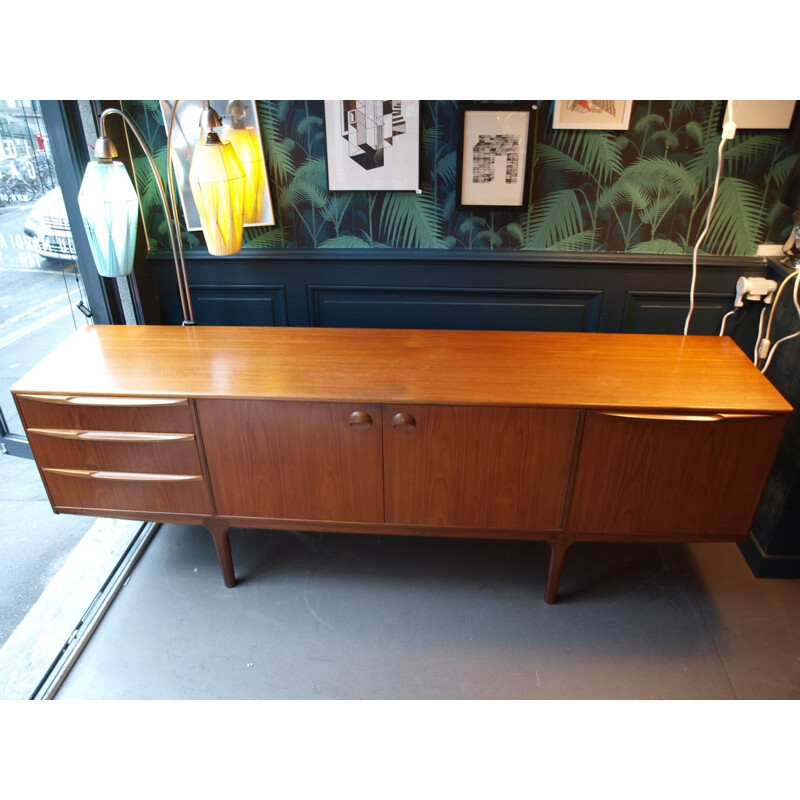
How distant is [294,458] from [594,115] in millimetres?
1409

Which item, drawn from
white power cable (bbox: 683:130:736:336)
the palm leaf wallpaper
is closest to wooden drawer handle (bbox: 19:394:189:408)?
the palm leaf wallpaper

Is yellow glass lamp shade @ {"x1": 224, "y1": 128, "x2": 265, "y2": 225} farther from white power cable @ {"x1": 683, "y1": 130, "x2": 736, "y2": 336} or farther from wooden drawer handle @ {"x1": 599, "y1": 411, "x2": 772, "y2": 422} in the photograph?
white power cable @ {"x1": 683, "y1": 130, "x2": 736, "y2": 336}

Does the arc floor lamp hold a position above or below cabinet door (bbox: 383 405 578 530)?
above

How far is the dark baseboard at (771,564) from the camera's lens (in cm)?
199

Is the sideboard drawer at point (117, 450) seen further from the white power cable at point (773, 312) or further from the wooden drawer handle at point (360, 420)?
the white power cable at point (773, 312)

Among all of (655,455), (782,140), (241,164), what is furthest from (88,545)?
(782,140)

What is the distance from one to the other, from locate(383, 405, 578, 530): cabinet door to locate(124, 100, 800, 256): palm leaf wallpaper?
84cm

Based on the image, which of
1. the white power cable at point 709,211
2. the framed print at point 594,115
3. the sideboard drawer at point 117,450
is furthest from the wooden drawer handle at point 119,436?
the white power cable at point 709,211

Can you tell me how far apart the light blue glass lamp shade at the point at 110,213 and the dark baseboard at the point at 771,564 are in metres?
2.18

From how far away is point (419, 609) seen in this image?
75.7 inches

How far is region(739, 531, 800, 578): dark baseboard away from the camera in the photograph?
1990 mm

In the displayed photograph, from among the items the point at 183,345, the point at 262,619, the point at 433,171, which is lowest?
the point at 262,619
